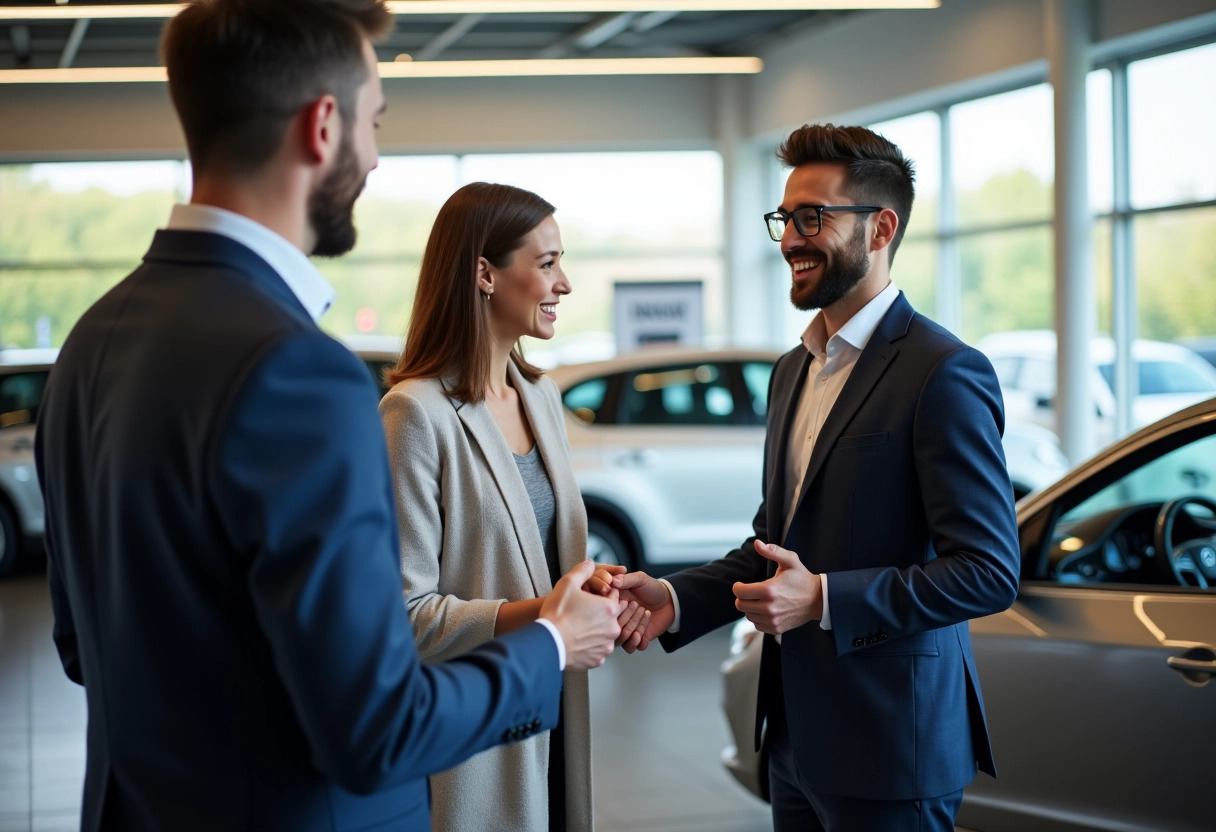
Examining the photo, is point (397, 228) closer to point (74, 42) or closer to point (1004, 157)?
point (74, 42)

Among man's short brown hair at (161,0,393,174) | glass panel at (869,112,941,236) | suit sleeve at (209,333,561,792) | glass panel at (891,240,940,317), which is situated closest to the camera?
suit sleeve at (209,333,561,792)

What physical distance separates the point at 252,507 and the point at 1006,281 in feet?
36.3

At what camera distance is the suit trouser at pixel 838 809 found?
211 cm

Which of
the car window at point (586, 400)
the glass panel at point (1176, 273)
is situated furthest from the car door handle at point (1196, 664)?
the glass panel at point (1176, 273)

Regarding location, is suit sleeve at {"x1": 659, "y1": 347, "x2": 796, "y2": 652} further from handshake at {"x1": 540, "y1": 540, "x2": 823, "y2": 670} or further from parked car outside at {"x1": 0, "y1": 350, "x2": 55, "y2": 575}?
parked car outside at {"x1": 0, "y1": 350, "x2": 55, "y2": 575}

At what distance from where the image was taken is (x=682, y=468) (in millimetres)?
7328

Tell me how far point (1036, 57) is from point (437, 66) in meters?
5.20

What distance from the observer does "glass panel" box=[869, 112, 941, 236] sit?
1224cm

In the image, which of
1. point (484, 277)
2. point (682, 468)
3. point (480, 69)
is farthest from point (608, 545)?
point (480, 69)

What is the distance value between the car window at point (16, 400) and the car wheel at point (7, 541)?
61 centimetres

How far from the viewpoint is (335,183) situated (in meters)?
1.33

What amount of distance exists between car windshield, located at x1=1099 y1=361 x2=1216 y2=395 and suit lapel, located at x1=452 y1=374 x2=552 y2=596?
8.37 meters

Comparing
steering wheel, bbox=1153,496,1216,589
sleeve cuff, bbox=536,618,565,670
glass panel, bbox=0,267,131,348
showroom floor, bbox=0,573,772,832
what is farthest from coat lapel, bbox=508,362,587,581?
glass panel, bbox=0,267,131,348

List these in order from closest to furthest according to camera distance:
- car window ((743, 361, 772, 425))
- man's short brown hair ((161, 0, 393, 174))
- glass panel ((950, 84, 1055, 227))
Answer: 1. man's short brown hair ((161, 0, 393, 174))
2. car window ((743, 361, 772, 425))
3. glass panel ((950, 84, 1055, 227))
